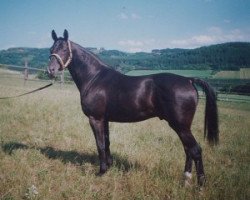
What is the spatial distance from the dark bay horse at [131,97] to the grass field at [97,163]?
495mm

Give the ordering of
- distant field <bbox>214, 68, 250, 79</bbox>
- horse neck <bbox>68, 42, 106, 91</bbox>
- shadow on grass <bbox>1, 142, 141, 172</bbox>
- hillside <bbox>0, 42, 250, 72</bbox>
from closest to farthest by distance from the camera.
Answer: horse neck <bbox>68, 42, 106, 91</bbox> < shadow on grass <bbox>1, 142, 141, 172</bbox> < distant field <bbox>214, 68, 250, 79</bbox> < hillside <bbox>0, 42, 250, 72</bbox>

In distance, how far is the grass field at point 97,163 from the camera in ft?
14.6

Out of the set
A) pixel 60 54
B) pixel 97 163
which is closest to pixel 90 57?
pixel 60 54

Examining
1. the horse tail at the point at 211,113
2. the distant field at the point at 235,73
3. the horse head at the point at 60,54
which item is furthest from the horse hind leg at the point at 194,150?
the distant field at the point at 235,73

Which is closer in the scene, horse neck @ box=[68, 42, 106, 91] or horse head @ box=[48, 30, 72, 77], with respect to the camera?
horse head @ box=[48, 30, 72, 77]

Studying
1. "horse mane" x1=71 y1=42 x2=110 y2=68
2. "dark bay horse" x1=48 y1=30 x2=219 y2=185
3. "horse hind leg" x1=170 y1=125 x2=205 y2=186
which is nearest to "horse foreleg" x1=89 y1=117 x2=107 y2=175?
"dark bay horse" x1=48 y1=30 x2=219 y2=185

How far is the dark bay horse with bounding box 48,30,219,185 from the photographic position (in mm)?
4816

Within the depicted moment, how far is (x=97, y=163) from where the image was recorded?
20.1 feet

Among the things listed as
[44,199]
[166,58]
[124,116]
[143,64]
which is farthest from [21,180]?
[166,58]

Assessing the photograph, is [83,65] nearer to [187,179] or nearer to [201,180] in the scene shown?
[187,179]

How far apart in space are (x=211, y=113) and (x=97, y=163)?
2734 millimetres

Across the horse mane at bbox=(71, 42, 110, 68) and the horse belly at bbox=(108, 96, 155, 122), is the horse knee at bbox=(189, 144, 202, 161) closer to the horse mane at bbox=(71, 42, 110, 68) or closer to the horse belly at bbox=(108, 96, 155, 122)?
the horse belly at bbox=(108, 96, 155, 122)

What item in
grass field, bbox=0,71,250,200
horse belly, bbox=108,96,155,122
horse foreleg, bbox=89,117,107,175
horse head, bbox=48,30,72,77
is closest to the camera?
grass field, bbox=0,71,250,200

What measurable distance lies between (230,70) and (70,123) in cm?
6087
